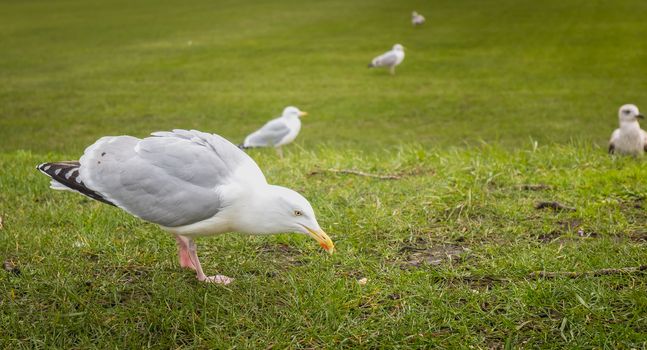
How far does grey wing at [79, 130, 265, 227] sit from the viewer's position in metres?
2.95

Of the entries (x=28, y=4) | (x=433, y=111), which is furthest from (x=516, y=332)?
(x=28, y=4)

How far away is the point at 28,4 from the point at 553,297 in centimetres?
2828

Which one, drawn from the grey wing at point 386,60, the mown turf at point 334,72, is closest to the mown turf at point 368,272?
the mown turf at point 334,72

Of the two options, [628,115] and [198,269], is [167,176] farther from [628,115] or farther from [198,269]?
[628,115]

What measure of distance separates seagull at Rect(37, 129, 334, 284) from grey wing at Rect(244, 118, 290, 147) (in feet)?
17.1

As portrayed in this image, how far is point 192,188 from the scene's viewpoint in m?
2.95

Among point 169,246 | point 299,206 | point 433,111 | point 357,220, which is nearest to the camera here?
point 299,206

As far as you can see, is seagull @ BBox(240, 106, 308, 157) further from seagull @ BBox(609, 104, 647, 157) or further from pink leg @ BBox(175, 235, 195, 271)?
pink leg @ BBox(175, 235, 195, 271)

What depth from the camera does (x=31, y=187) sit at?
4.78 meters

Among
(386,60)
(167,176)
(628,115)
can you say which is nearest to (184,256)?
(167,176)

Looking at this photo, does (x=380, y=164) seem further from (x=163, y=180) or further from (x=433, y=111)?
(x=433, y=111)

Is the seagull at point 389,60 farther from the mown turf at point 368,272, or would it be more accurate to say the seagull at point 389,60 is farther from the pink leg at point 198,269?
the pink leg at point 198,269

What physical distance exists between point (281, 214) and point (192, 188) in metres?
0.40

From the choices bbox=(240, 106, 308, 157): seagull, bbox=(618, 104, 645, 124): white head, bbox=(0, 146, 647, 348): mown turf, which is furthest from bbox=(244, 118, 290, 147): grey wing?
bbox=(618, 104, 645, 124): white head
